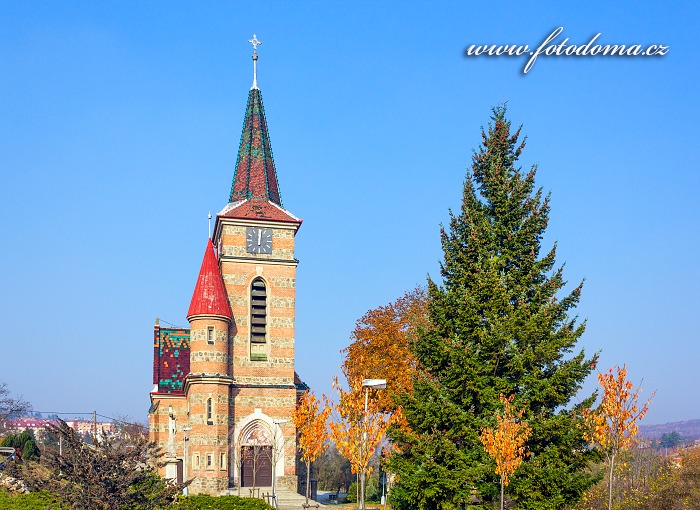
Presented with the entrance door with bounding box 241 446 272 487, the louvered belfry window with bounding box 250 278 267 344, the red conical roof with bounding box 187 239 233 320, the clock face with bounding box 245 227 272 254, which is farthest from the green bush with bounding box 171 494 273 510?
the clock face with bounding box 245 227 272 254

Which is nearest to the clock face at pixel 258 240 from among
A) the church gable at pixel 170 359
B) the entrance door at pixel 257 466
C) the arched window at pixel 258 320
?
the arched window at pixel 258 320

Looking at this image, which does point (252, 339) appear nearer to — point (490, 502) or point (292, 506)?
point (292, 506)

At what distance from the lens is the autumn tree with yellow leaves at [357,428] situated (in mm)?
26453

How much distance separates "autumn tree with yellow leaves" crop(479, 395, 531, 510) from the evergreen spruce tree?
1.04 m

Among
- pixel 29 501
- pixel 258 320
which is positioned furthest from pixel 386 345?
pixel 29 501

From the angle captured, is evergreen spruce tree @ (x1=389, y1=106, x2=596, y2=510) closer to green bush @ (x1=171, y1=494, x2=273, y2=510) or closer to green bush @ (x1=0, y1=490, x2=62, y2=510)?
green bush @ (x1=171, y1=494, x2=273, y2=510)

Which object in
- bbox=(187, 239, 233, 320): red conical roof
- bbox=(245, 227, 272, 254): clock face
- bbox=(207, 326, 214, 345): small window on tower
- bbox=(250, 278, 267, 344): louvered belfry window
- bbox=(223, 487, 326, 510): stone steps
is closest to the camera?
bbox=(223, 487, 326, 510): stone steps

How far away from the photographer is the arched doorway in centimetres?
4175

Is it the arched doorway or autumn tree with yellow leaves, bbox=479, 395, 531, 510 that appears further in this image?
the arched doorway

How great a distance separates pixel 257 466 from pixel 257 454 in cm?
101

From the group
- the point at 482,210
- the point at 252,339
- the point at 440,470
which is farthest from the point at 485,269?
the point at 252,339

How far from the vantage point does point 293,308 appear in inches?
1729

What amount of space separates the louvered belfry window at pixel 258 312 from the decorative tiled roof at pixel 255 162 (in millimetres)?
5382

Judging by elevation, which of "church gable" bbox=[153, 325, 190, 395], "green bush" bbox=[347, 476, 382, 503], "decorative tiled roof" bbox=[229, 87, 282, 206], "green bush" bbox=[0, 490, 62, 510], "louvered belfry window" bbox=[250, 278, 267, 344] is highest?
"decorative tiled roof" bbox=[229, 87, 282, 206]
